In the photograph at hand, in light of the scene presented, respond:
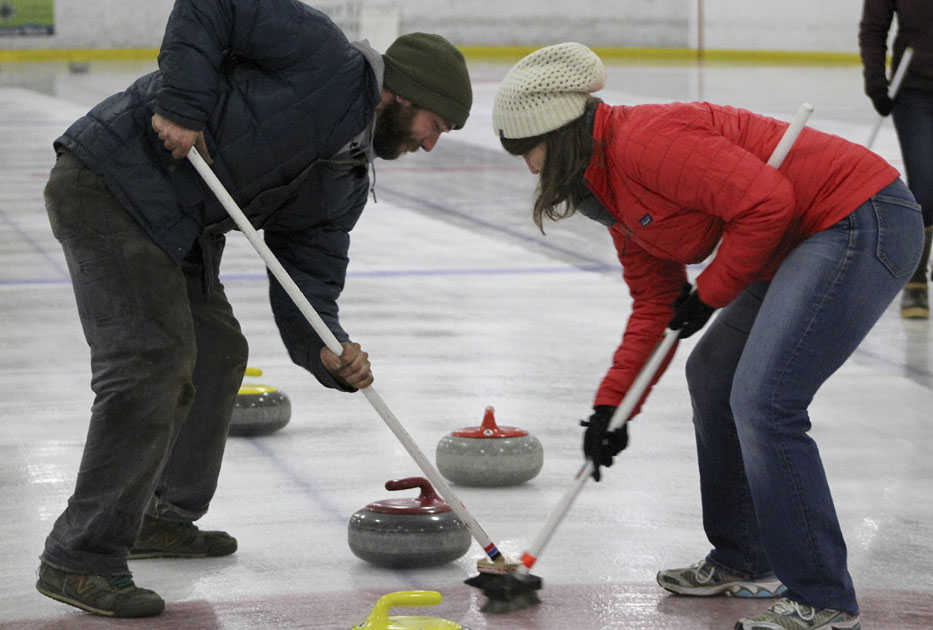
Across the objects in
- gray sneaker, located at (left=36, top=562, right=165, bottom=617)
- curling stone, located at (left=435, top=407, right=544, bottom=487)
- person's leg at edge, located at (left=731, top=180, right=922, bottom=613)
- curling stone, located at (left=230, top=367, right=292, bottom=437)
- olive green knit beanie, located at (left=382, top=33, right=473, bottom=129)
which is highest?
olive green knit beanie, located at (left=382, top=33, right=473, bottom=129)

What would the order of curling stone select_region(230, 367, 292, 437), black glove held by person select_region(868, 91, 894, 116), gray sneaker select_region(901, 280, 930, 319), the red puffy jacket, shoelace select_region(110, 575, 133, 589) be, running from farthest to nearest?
1. gray sneaker select_region(901, 280, 930, 319)
2. black glove held by person select_region(868, 91, 894, 116)
3. curling stone select_region(230, 367, 292, 437)
4. shoelace select_region(110, 575, 133, 589)
5. the red puffy jacket

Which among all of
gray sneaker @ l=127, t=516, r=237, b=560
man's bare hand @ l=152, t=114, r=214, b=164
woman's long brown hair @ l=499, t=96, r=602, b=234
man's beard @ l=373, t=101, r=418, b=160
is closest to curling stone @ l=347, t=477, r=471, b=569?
gray sneaker @ l=127, t=516, r=237, b=560

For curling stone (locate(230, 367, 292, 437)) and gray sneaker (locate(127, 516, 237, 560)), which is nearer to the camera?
gray sneaker (locate(127, 516, 237, 560))

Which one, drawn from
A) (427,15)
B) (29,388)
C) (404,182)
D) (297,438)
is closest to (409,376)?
(297,438)

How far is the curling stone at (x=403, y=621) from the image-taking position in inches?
129

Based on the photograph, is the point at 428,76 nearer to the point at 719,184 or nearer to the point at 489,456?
the point at 719,184

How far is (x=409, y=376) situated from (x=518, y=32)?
85.2 ft

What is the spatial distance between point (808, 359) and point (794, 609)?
22.9 inches

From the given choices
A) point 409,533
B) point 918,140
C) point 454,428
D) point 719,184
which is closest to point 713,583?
point 409,533

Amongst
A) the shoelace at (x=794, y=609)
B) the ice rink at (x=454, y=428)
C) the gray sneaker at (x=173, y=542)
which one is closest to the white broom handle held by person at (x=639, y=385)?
the ice rink at (x=454, y=428)

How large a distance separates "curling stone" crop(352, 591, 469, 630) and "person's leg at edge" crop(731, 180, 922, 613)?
29.7 inches

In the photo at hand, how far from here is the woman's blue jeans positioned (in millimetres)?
3312

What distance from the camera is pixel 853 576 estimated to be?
13.2 ft

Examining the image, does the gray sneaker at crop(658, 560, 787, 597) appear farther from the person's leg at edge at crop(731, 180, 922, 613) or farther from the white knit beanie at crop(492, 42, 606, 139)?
the white knit beanie at crop(492, 42, 606, 139)
